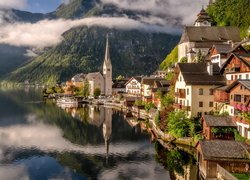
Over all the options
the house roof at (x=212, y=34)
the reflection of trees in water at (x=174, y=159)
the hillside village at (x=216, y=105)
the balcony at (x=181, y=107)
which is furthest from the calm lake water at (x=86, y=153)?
the house roof at (x=212, y=34)

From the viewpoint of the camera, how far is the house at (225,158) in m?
48.3

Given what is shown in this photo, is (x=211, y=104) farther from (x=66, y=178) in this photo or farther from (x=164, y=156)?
(x=66, y=178)

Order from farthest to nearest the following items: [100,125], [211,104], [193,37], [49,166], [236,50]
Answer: [193,37]
[100,125]
[236,50]
[211,104]
[49,166]

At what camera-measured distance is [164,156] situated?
215 feet

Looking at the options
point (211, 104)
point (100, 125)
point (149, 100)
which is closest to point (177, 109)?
point (211, 104)

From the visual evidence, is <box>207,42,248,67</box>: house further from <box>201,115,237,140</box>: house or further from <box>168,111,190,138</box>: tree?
<box>201,115,237,140</box>: house

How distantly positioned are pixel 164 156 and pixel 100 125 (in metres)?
42.9

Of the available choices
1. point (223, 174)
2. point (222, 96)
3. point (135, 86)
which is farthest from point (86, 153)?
point (135, 86)

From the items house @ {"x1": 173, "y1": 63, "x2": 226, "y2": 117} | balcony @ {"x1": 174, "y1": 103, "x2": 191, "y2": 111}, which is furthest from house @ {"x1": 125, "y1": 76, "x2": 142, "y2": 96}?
house @ {"x1": 173, "y1": 63, "x2": 226, "y2": 117}

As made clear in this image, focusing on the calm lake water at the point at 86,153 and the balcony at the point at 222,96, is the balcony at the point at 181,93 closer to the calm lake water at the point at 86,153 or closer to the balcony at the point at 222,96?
the balcony at the point at 222,96

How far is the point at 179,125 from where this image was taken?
72.0 m

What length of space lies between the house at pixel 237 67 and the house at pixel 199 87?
217 cm

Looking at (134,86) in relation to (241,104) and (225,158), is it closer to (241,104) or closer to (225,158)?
(241,104)

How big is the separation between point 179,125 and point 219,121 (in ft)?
33.7
